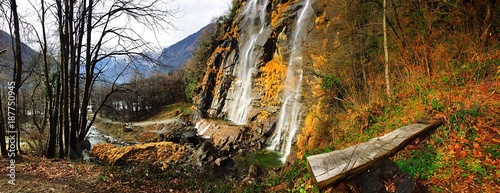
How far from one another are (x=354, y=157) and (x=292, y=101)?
10.8m

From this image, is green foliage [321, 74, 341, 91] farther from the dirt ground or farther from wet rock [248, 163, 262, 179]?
the dirt ground

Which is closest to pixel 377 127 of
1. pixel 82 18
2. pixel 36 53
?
pixel 82 18

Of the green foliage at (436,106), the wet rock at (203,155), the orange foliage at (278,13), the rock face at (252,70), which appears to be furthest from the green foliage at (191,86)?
the green foliage at (436,106)

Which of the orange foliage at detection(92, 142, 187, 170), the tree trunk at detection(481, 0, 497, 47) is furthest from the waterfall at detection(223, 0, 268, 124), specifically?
the tree trunk at detection(481, 0, 497, 47)

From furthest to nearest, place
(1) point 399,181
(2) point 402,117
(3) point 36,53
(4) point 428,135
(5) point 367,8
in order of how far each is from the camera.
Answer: (3) point 36,53, (5) point 367,8, (2) point 402,117, (4) point 428,135, (1) point 399,181

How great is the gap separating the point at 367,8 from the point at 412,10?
1.37 meters

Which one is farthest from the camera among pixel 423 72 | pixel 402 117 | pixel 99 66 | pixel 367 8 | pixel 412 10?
pixel 99 66

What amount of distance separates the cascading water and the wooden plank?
797 centimetres

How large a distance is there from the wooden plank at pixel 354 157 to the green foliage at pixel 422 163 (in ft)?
0.67

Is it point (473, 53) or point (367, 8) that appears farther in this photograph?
point (367, 8)

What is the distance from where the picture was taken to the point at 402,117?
5.52 metres

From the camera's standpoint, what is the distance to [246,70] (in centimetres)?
2094

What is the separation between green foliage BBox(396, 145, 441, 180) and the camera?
3641 millimetres

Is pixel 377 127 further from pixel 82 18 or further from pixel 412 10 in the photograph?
pixel 82 18
